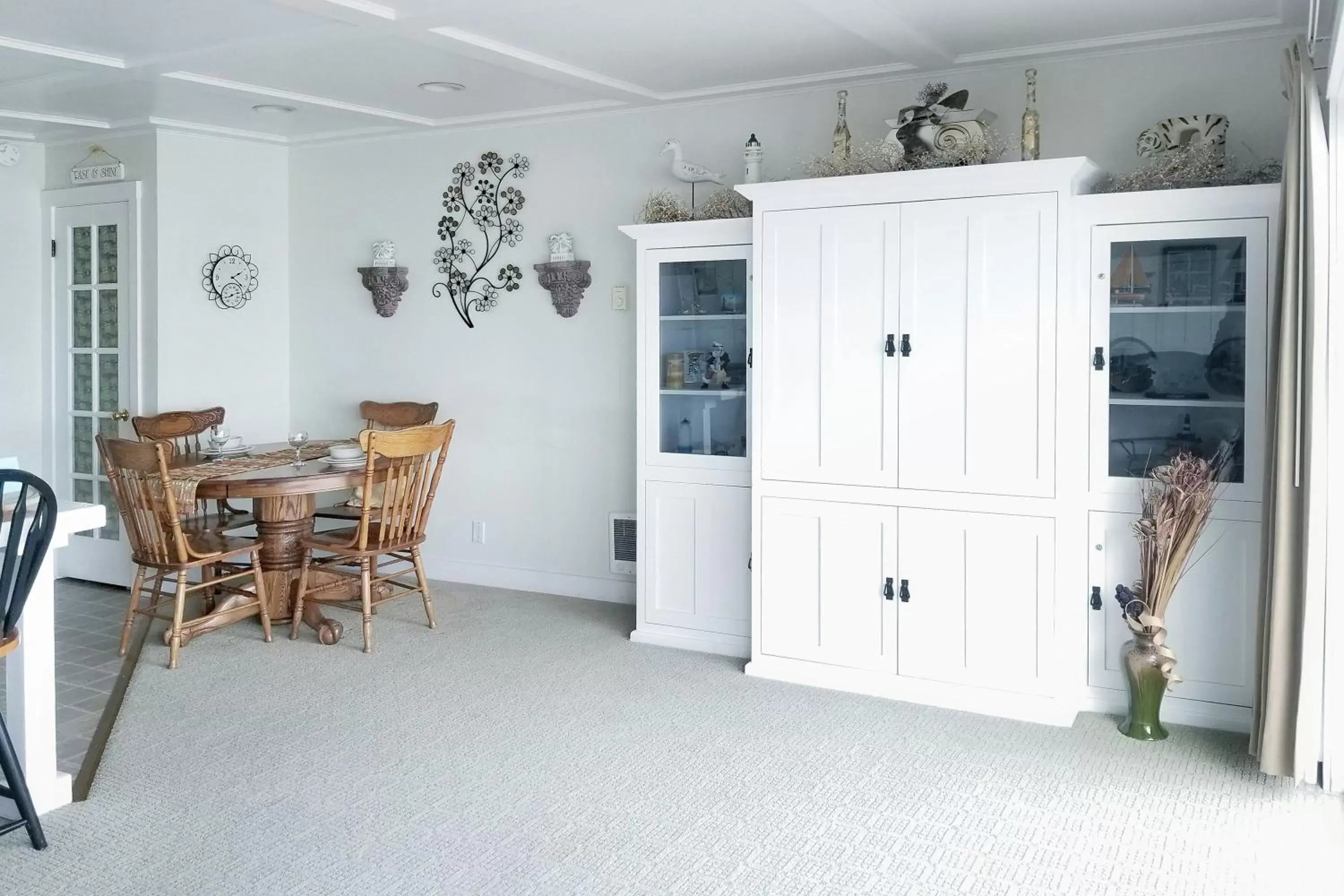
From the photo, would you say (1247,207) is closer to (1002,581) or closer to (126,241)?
(1002,581)

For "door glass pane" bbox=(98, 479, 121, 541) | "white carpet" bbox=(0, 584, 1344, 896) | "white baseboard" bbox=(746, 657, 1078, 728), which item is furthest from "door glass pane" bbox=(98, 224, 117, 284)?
"white baseboard" bbox=(746, 657, 1078, 728)

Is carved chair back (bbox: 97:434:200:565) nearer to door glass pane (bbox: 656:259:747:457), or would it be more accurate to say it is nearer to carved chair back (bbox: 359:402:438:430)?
carved chair back (bbox: 359:402:438:430)

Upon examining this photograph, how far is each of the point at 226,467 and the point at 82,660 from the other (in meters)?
0.93

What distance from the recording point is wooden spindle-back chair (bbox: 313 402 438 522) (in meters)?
5.65

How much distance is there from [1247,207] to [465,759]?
2927 millimetres

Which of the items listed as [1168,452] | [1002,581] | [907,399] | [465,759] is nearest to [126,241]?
[465,759]

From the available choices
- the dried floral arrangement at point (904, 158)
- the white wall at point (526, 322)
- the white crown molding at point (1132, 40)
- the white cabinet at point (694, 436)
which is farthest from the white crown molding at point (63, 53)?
the white crown molding at point (1132, 40)

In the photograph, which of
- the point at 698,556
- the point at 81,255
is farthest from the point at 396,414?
the point at 698,556

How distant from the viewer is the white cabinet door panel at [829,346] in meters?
3.97

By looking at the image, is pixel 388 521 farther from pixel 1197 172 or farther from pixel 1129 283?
pixel 1197 172

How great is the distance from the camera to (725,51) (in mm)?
4191

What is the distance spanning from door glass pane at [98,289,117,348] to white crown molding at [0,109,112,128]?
808mm

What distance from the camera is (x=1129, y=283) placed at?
372cm

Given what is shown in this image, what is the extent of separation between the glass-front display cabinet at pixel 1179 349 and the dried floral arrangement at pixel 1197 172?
155 mm
